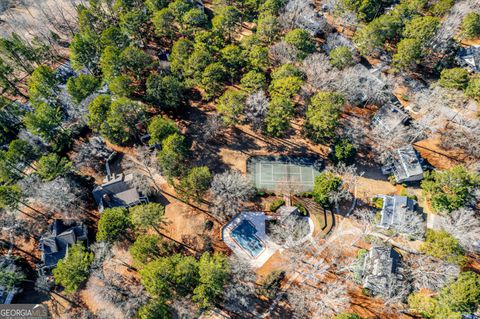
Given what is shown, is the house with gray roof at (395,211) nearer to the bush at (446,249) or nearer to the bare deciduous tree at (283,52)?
the bush at (446,249)

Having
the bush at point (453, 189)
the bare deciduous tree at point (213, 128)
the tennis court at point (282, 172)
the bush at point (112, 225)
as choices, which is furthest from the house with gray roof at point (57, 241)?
the bush at point (453, 189)

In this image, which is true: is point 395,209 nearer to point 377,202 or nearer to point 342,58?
point 377,202

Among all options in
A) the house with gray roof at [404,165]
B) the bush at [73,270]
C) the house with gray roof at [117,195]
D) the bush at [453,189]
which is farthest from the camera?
the house with gray roof at [404,165]

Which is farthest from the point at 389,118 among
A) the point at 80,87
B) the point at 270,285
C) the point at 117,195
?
the point at 80,87

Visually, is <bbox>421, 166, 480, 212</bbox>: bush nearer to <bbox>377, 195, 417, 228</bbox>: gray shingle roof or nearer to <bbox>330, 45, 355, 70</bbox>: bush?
<bbox>377, 195, 417, 228</bbox>: gray shingle roof

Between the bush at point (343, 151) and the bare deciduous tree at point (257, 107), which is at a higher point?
the bare deciduous tree at point (257, 107)

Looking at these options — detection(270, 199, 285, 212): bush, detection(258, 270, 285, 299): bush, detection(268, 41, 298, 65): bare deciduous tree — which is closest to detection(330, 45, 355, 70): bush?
detection(268, 41, 298, 65): bare deciduous tree
